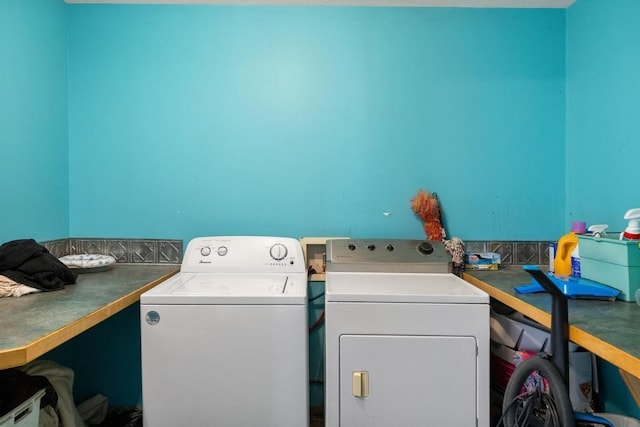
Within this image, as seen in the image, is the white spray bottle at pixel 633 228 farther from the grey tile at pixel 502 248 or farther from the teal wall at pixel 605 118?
the grey tile at pixel 502 248

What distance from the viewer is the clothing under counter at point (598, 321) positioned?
0.83 meters

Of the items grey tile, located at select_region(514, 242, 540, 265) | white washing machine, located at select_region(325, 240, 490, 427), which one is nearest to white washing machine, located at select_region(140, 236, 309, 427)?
white washing machine, located at select_region(325, 240, 490, 427)

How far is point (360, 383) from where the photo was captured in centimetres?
131

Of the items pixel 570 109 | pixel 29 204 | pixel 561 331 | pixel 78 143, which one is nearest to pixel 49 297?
pixel 29 204

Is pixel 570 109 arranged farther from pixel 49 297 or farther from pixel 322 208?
pixel 49 297

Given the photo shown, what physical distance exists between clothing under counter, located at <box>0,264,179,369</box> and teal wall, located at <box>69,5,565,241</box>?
0.45 metres

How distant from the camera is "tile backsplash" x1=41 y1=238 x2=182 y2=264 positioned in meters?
1.96

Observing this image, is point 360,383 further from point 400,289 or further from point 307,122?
point 307,122

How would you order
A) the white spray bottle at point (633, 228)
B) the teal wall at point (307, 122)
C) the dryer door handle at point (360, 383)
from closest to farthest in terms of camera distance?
the white spray bottle at point (633, 228)
the dryer door handle at point (360, 383)
the teal wall at point (307, 122)

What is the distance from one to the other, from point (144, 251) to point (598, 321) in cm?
202


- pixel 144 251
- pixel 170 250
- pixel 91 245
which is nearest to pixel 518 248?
pixel 170 250

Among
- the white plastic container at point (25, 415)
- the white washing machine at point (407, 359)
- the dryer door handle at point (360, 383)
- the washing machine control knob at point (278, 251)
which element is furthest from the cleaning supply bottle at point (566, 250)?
the white plastic container at point (25, 415)

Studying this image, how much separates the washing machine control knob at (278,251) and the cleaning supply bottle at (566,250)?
1.24m

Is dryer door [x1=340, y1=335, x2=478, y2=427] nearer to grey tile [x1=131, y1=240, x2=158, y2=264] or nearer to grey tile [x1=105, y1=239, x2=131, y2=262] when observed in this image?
grey tile [x1=131, y1=240, x2=158, y2=264]
